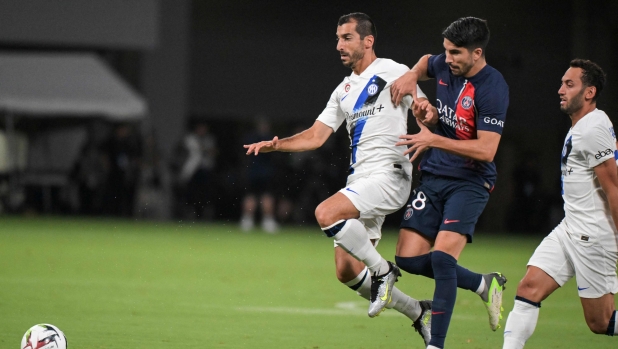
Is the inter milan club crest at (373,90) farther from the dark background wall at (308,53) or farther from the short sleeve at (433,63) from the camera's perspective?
the dark background wall at (308,53)

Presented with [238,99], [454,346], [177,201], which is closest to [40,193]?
[177,201]

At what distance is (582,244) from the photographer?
5914mm

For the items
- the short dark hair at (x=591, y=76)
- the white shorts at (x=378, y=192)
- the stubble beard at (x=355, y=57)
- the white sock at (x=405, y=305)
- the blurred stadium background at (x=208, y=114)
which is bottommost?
the blurred stadium background at (x=208, y=114)

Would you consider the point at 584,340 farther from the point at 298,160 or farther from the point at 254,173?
the point at 298,160

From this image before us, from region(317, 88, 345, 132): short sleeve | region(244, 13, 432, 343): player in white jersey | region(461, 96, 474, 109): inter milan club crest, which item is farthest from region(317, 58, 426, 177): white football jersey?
region(461, 96, 474, 109): inter milan club crest

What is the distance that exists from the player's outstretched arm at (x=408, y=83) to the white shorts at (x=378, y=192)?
→ 0.56m

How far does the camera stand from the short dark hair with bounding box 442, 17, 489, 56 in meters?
6.00

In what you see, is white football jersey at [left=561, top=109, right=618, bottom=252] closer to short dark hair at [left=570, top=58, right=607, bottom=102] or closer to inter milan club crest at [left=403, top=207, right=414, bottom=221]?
short dark hair at [left=570, top=58, right=607, bottom=102]

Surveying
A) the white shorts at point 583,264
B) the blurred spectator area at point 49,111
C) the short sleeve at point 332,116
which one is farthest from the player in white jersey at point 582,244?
the blurred spectator area at point 49,111

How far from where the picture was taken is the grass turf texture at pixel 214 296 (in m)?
7.09

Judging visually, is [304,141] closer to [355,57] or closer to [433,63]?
[355,57]

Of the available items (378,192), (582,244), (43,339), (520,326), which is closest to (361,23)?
(378,192)

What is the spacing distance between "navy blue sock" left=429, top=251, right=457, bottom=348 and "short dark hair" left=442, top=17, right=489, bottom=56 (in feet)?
4.71

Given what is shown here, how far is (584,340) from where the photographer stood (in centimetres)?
746
